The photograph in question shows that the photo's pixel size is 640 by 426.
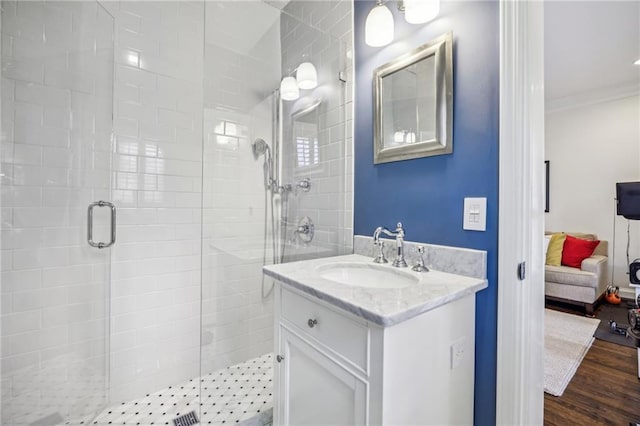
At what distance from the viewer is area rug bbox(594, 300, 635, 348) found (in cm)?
233

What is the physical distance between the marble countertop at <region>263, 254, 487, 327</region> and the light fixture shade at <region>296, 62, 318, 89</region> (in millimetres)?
1202

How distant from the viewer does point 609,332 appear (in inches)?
98.7

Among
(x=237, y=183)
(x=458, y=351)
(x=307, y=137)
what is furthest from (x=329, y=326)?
(x=307, y=137)

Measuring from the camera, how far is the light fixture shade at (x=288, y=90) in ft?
6.11

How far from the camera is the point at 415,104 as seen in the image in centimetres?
132

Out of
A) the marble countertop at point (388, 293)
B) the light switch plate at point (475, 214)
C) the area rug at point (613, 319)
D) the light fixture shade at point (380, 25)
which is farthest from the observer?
the area rug at point (613, 319)

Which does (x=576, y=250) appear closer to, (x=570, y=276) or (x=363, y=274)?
(x=570, y=276)

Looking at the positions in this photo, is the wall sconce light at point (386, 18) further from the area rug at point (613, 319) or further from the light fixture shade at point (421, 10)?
the area rug at point (613, 319)

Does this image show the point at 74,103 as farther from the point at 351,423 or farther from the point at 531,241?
the point at 531,241

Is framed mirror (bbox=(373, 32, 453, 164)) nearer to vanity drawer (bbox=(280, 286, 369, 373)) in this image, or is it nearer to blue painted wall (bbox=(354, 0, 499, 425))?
blue painted wall (bbox=(354, 0, 499, 425))

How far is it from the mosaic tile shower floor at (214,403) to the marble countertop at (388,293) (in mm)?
835

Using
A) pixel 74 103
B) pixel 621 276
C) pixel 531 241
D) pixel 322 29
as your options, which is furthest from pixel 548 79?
pixel 74 103

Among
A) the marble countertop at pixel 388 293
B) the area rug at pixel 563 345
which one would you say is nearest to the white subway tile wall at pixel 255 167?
the marble countertop at pixel 388 293

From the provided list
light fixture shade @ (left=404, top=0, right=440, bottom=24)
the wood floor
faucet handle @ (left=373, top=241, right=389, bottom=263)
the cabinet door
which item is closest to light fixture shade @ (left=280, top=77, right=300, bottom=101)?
light fixture shade @ (left=404, top=0, right=440, bottom=24)
